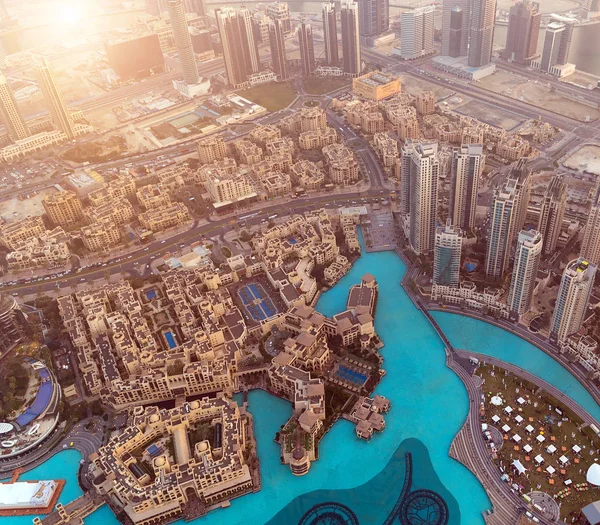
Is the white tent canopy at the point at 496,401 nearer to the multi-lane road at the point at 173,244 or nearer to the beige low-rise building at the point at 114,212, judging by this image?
the multi-lane road at the point at 173,244

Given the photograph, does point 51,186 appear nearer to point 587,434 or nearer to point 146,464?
point 146,464

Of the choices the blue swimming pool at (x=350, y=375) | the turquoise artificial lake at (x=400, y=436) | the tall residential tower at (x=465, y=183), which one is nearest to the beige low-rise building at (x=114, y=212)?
the turquoise artificial lake at (x=400, y=436)

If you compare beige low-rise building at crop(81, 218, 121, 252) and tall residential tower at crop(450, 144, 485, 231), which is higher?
tall residential tower at crop(450, 144, 485, 231)

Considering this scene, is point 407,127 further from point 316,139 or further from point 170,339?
point 170,339

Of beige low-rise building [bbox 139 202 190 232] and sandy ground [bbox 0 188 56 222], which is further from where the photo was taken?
sandy ground [bbox 0 188 56 222]

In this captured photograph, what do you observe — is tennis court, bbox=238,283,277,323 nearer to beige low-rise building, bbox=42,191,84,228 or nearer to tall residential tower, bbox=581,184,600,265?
beige low-rise building, bbox=42,191,84,228

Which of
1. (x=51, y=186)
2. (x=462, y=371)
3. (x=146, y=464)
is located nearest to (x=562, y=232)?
(x=462, y=371)

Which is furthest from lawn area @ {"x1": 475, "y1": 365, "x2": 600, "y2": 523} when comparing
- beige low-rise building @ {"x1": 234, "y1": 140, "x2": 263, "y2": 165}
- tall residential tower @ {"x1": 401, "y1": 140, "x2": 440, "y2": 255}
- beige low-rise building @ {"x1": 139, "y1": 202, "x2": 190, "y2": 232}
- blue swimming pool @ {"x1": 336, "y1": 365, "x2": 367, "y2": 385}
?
beige low-rise building @ {"x1": 234, "y1": 140, "x2": 263, "y2": 165}
